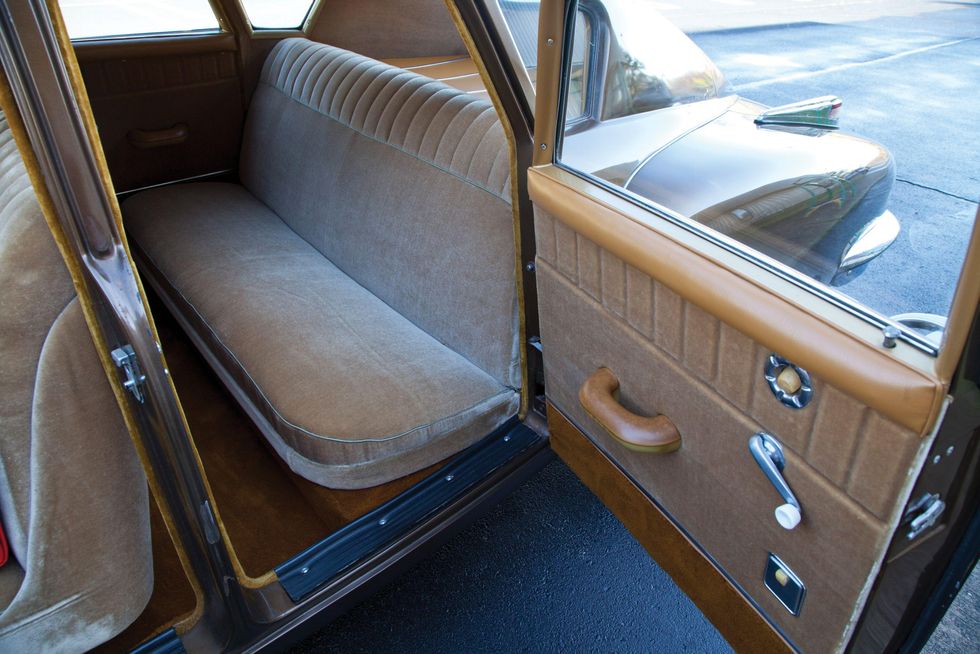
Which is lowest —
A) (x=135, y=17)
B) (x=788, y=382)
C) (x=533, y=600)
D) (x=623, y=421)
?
(x=533, y=600)

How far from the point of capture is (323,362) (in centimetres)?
165

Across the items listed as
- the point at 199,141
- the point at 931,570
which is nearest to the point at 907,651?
the point at 931,570

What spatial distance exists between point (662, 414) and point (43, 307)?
913mm

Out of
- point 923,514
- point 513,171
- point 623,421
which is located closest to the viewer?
point 923,514

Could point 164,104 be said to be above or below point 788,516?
above

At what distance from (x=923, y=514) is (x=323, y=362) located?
123cm

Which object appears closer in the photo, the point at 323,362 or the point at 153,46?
the point at 323,362

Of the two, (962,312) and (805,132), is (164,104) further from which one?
(962,312)

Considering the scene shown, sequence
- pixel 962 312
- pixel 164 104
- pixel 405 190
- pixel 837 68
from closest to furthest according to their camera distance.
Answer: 1. pixel 962 312
2. pixel 837 68
3. pixel 405 190
4. pixel 164 104

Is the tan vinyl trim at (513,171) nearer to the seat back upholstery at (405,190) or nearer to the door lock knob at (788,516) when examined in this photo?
the seat back upholstery at (405,190)

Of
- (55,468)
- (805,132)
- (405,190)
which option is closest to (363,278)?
(405,190)

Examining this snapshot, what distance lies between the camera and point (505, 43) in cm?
→ 140

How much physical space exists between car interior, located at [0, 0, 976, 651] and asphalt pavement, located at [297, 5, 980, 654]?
0.17 m

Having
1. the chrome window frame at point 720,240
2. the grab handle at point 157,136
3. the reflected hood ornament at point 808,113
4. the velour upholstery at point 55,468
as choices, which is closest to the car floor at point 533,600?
the velour upholstery at point 55,468
